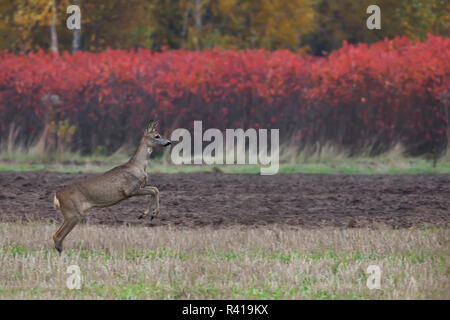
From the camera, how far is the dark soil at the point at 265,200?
1293 centimetres

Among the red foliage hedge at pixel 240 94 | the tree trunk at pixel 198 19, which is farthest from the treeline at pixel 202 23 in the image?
the red foliage hedge at pixel 240 94

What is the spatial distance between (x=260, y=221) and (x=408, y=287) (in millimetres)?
4573

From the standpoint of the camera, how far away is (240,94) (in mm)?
22891

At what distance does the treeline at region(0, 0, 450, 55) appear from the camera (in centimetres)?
2736

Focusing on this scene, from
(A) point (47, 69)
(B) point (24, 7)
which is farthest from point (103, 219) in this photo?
(B) point (24, 7)

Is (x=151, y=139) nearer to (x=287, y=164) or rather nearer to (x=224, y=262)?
(x=224, y=262)

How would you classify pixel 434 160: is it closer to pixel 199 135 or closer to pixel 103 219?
pixel 199 135

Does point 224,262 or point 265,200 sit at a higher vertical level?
point 265,200

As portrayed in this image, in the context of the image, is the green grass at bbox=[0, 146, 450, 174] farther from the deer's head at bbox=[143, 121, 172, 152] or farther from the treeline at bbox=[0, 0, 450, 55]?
the deer's head at bbox=[143, 121, 172, 152]

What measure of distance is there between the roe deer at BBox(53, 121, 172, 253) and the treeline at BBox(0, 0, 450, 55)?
54.2 feet

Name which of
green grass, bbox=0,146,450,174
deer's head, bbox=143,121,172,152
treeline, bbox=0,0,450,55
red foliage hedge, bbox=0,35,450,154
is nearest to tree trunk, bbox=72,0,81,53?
treeline, bbox=0,0,450,55

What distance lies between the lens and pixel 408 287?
845 cm

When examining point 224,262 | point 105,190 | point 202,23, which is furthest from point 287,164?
point 202,23

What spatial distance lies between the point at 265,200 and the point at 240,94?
8.38m
